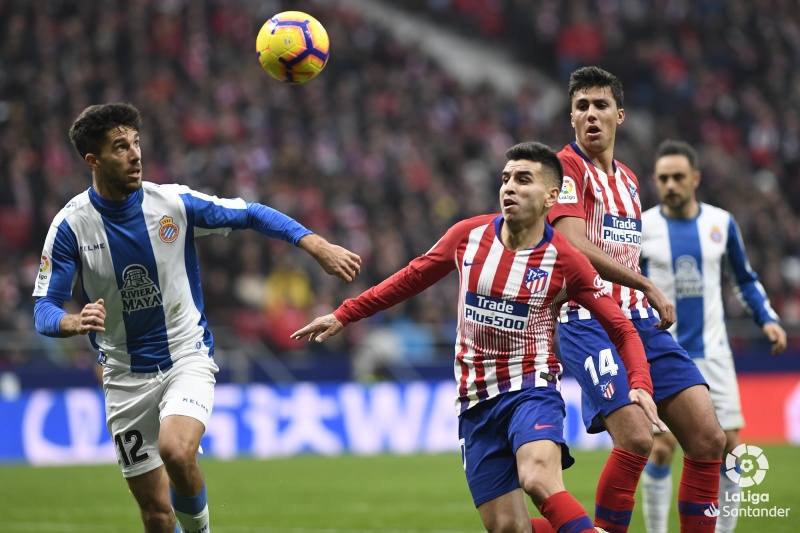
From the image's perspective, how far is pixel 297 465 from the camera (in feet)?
46.3

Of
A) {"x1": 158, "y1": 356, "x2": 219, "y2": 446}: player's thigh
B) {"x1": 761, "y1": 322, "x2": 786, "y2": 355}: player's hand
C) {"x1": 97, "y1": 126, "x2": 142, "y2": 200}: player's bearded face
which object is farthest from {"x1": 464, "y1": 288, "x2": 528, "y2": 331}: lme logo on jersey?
{"x1": 761, "y1": 322, "x2": 786, "y2": 355}: player's hand

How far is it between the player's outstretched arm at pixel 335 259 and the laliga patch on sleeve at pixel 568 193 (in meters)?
1.15

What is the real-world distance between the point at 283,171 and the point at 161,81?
2.90m

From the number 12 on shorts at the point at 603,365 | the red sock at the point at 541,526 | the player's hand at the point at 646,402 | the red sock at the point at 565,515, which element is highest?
the number 12 on shorts at the point at 603,365

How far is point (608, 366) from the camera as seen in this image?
6.12 metres

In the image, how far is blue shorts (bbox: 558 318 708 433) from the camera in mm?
6082

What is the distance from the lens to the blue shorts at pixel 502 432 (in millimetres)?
5617

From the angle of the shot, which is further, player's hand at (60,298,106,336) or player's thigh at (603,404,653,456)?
player's thigh at (603,404,653,456)

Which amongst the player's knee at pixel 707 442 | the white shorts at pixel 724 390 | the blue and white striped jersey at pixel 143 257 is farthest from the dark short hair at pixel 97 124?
the white shorts at pixel 724 390

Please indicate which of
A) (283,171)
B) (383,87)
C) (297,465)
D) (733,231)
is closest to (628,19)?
(383,87)

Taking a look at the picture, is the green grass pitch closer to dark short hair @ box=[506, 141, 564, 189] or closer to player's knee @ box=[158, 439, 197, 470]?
player's knee @ box=[158, 439, 197, 470]

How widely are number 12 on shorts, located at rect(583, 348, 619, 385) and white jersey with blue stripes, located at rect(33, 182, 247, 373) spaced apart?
2.06 meters

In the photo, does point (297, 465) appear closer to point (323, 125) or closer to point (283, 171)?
point (283, 171)

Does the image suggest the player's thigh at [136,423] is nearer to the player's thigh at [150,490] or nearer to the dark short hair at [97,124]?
the player's thigh at [150,490]
